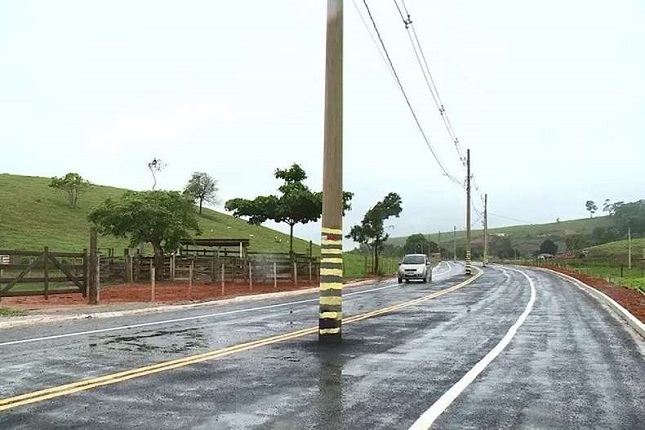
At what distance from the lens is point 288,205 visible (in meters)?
37.6

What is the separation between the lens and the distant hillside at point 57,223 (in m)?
59.5

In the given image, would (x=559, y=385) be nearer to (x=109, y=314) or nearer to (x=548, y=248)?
(x=109, y=314)

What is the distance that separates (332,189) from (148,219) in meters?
25.8

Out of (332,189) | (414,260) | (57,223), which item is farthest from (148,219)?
(57,223)

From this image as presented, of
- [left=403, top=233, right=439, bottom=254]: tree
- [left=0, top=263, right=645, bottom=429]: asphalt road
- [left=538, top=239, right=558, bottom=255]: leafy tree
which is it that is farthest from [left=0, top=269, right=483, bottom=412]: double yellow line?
[left=538, top=239, right=558, bottom=255]: leafy tree

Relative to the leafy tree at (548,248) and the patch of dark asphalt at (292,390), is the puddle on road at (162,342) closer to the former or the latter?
the patch of dark asphalt at (292,390)

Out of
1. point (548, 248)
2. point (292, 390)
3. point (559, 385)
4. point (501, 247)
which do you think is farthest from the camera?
point (501, 247)

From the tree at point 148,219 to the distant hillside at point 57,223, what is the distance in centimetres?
1994

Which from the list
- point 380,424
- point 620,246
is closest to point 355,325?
point 380,424

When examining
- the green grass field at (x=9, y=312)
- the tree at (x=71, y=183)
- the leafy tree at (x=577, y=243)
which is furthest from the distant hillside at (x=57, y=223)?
the leafy tree at (x=577, y=243)

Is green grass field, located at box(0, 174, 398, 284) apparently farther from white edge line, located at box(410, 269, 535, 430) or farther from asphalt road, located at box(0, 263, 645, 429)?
white edge line, located at box(410, 269, 535, 430)

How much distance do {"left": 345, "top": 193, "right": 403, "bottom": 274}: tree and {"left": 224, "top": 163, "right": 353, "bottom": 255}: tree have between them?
34.8 feet

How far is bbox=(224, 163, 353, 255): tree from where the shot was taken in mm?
37594

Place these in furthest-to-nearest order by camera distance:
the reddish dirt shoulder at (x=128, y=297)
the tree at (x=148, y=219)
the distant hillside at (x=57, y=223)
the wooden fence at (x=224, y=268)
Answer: the distant hillside at (x=57, y=223), the wooden fence at (x=224, y=268), the tree at (x=148, y=219), the reddish dirt shoulder at (x=128, y=297)
